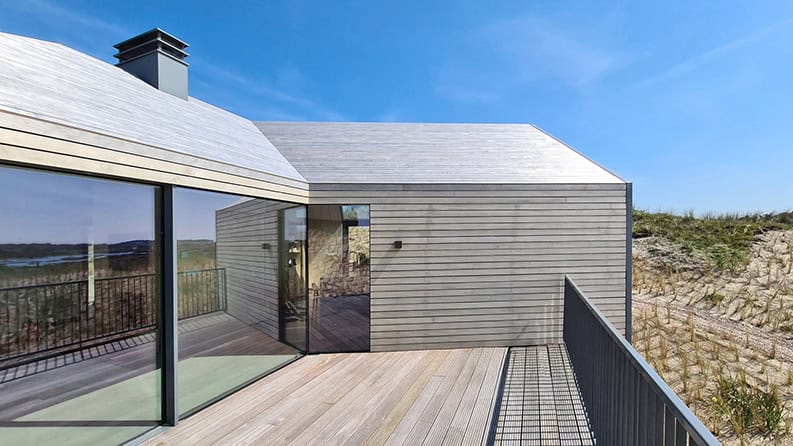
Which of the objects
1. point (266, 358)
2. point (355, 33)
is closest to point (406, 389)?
point (266, 358)

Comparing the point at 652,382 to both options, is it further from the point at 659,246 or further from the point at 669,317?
the point at 659,246

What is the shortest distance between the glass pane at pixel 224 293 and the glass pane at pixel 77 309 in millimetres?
282

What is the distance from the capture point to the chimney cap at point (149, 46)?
548 centimetres

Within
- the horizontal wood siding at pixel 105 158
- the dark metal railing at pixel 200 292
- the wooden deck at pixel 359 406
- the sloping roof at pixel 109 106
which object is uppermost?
the sloping roof at pixel 109 106

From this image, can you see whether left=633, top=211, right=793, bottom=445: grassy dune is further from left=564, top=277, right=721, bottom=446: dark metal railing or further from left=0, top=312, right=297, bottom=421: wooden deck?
left=0, top=312, right=297, bottom=421: wooden deck

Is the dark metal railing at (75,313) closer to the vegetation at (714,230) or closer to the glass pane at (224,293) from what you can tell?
the glass pane at (224,293)

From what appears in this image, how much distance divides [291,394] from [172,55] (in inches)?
197

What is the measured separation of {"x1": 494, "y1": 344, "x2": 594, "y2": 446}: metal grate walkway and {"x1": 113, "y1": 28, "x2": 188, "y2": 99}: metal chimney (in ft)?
19.5

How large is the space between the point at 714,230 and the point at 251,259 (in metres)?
14.7

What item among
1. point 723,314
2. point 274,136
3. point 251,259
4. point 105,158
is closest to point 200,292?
point 251,259

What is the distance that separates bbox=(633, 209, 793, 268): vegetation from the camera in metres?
11.1

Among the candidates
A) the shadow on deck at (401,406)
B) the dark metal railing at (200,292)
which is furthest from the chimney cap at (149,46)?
the shadow on deck at (401,406)

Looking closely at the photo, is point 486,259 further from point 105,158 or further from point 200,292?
point 105,158

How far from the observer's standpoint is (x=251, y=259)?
4383 mm
